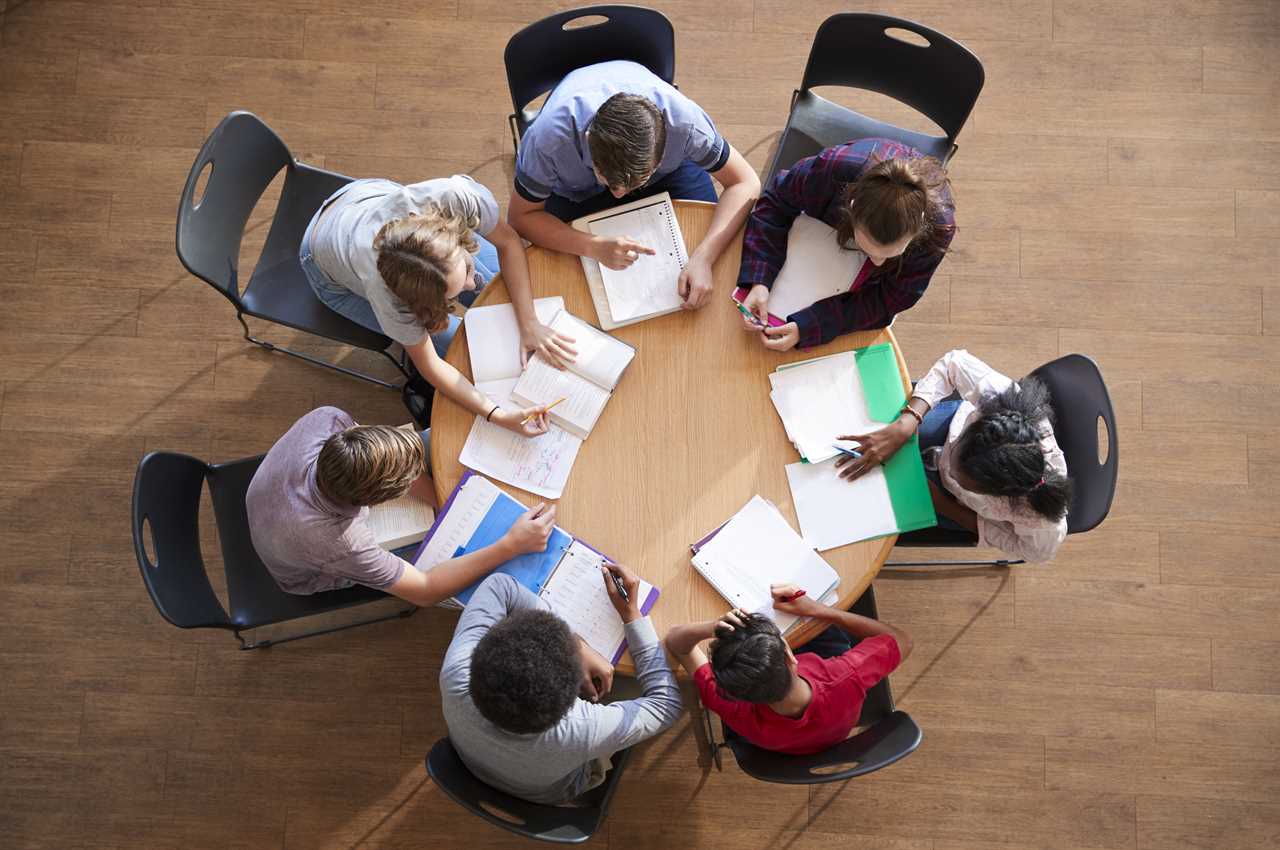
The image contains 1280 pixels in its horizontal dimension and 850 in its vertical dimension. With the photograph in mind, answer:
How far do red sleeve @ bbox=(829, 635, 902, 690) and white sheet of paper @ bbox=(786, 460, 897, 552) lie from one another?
10.3 inches

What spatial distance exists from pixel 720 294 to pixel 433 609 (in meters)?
1.43

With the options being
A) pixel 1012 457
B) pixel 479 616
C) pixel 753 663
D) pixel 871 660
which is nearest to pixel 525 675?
pixel 479 616

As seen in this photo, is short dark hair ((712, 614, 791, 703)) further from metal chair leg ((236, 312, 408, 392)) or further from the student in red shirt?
metal chair leg ((236, 312, 408, 392))

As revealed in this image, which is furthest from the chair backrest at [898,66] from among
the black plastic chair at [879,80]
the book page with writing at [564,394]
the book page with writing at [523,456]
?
the book page with writing at [523,456]

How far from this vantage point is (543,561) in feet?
6.82

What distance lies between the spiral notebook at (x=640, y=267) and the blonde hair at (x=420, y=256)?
1.13ft

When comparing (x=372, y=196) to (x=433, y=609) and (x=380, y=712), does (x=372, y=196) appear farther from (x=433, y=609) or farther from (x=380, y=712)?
(x=380, y=712)

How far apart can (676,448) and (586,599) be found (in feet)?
1.35

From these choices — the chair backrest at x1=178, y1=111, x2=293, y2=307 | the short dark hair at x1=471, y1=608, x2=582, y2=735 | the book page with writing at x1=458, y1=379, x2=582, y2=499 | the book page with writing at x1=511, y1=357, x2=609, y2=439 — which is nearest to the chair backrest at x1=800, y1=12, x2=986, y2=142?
the book page with writing at x1=511, y1=357, x2=609, y2=439

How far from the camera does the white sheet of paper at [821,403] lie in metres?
2.11

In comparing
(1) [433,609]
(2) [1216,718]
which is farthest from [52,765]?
(2) [1216,718]

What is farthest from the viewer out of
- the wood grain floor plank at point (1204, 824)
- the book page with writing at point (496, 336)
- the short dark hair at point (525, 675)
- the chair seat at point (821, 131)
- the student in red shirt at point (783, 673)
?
the wood grain floor plank at point (1204, 824)

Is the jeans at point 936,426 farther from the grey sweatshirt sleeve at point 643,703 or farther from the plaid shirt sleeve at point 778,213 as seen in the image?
the grey sweatshirt sleeve at point 643,703

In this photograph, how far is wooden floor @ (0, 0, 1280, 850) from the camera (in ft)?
9.06
